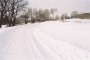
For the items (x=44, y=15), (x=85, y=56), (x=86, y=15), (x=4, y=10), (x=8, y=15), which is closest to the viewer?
(x=85, y=56)

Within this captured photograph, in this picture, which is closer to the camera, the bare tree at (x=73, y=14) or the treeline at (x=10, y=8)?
the treeline at (x=10, y=8)

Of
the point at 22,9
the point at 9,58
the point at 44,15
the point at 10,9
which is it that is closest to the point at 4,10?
the point at 10,9

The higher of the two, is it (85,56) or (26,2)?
(26,2)

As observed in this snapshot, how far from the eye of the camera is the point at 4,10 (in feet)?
149

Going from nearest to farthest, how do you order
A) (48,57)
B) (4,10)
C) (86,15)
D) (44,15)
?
(48,57), (4,10), (86,15), (44,15)

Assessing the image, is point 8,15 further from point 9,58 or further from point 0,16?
point 9,58

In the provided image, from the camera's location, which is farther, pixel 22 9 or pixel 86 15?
pixel 86 15

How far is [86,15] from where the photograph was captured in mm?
69688

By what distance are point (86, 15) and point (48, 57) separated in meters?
64.5

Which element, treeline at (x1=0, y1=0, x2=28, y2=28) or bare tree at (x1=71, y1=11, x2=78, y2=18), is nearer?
treeline at (x1=0, y1=0, x2=28, y2=28)

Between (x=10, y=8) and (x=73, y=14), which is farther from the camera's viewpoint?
(x=73, y=14)

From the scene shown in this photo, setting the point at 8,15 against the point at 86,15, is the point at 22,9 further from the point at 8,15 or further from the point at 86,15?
the point at 86,15

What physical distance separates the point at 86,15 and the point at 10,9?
3329cm

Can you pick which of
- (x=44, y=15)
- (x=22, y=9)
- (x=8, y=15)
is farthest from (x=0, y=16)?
(x=44, y=15)
